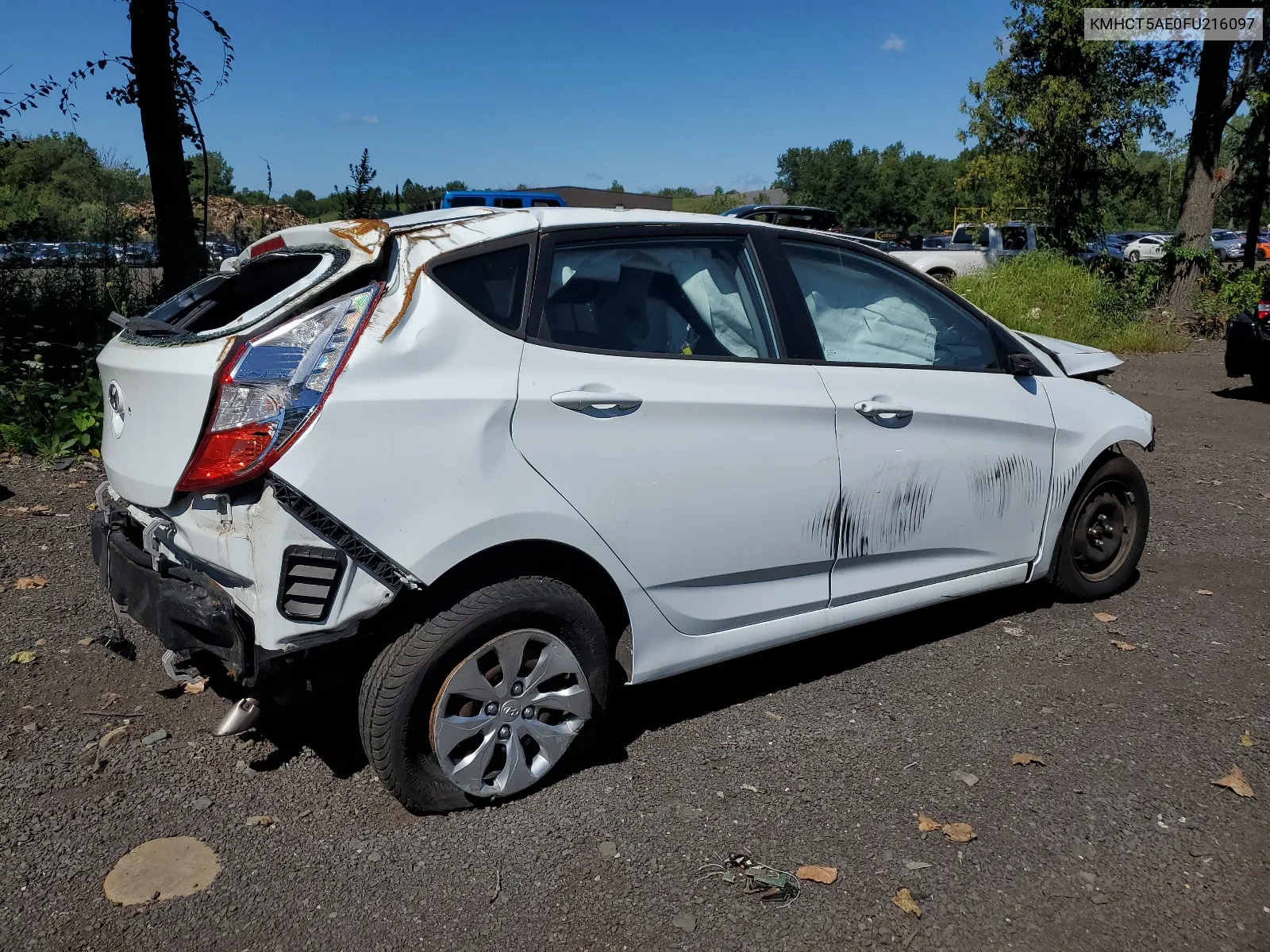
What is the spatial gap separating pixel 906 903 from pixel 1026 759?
98 cm

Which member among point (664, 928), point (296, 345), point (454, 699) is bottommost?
point (664, 928)

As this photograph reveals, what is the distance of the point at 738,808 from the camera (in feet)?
10.5

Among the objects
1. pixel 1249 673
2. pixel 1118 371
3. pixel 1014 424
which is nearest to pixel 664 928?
pixel 1014 424

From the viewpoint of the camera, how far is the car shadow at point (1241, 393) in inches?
436

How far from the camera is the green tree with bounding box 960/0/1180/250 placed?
745 inches

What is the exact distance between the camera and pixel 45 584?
4.91m

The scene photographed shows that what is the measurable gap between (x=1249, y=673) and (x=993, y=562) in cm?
109

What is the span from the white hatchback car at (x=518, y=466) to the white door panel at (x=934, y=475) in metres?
0.01

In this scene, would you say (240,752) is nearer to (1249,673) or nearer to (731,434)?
(731,434)

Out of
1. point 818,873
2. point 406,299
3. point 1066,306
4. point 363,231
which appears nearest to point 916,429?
point 818,873

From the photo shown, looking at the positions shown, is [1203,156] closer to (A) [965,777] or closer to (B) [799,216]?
(B) [799,216]

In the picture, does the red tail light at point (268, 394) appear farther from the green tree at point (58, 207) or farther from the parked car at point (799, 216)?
the parked car at point (799, 216)

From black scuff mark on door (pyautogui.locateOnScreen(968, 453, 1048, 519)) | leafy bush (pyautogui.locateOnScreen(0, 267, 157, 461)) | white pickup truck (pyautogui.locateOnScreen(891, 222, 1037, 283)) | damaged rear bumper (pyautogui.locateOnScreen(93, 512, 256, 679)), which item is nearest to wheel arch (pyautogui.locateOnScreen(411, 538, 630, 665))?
damaged rear bumper (pyautogui.locateOnScreen(93, 512, 256, 679))

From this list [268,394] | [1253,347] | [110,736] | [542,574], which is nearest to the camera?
[268,394]
